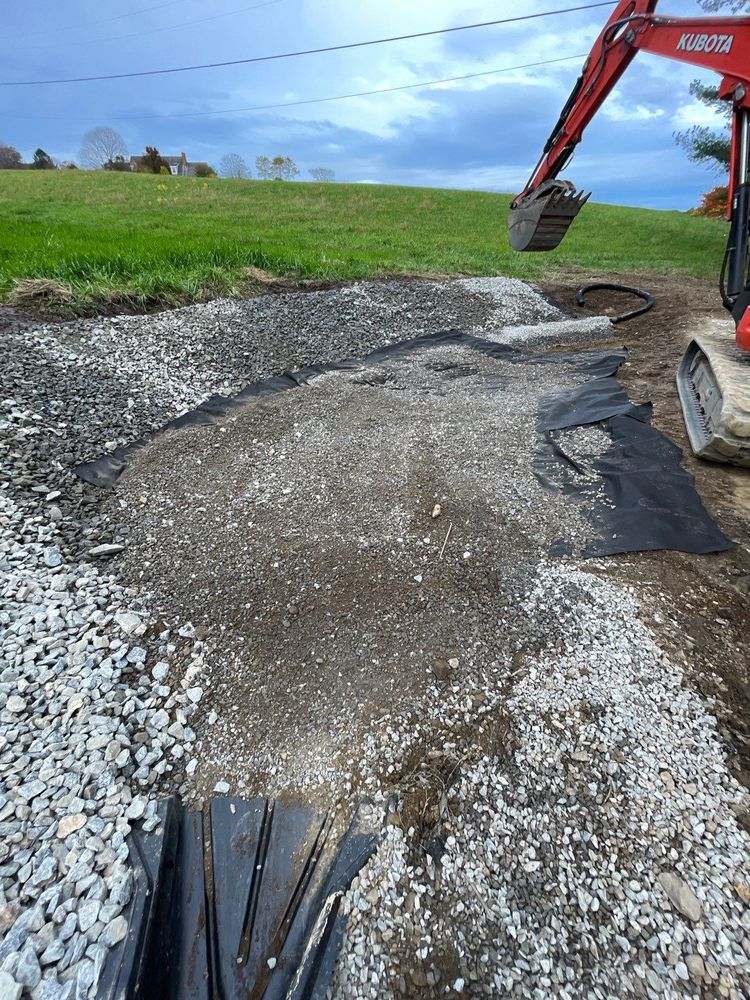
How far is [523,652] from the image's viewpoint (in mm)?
2584

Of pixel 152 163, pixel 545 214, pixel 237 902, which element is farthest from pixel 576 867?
pixel 152 163

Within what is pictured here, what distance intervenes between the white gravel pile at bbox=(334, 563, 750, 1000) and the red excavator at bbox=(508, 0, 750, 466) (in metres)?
2.64

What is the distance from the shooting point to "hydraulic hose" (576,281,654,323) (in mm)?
8661

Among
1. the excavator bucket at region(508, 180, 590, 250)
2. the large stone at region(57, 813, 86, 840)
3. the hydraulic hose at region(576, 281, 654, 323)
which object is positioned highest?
the excavator bucket at region(508, 180, 590, 250)

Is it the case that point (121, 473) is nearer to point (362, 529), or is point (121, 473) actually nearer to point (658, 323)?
point (362, 529)

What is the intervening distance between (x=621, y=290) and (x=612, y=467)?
805 cm

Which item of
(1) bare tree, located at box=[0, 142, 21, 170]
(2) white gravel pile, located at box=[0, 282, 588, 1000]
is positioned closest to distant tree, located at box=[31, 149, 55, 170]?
(1) bare tree, located at box=[0, 142, 21, 170]

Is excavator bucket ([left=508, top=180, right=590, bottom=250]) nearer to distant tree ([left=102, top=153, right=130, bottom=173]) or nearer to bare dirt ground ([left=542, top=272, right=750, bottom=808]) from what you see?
bare dirt ground ([left=542, top=272, right=750, bottom=808])

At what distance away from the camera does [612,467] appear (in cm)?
403

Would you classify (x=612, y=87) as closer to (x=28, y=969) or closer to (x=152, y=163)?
(x=28, y=969)

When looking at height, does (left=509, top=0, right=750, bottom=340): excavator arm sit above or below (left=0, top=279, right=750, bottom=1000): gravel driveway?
above

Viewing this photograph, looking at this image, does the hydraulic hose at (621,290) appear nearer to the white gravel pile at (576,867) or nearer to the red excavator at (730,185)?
the red excavator at (730,185)

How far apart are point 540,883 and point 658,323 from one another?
8.76 m

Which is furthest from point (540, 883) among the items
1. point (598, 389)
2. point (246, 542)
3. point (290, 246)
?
point (290, 246)
